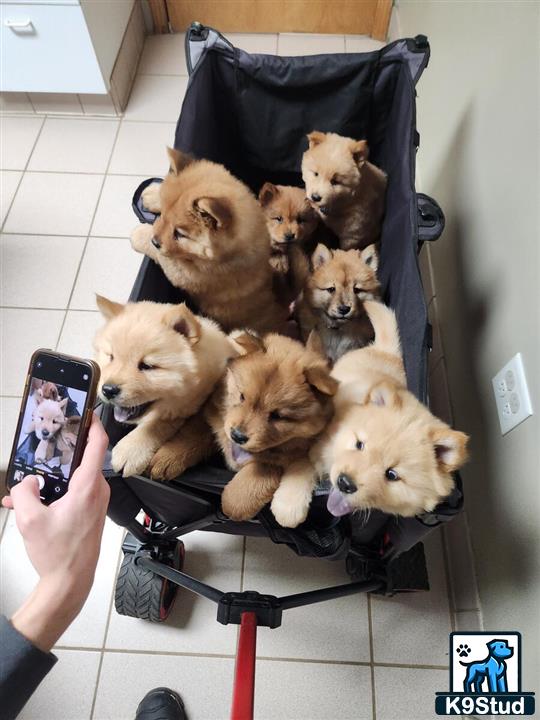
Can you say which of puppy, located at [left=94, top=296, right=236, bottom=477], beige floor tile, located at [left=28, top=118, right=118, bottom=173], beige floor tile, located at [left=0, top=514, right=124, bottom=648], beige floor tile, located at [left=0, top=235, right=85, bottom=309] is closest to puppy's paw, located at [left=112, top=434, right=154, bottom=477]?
puppy, located at [left=94, top=296, right=236, bottom=477]

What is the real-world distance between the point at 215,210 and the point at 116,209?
1553mm

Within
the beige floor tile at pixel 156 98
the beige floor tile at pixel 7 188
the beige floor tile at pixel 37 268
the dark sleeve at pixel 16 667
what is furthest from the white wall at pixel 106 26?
the dark sleeve at pixel 16 667

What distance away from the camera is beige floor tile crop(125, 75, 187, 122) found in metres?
3.10

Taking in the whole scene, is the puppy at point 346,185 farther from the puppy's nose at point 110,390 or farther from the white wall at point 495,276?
the puppy's nose at point 110,390

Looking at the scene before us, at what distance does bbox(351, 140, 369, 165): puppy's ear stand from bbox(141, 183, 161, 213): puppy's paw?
2.37 ft

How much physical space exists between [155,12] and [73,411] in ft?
11.9

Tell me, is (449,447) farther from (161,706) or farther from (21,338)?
(21,338)

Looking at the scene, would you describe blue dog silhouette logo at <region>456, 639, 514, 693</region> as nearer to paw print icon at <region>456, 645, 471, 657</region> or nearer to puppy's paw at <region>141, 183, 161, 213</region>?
paw print icon at <region>456, 645, 471, 657</region>

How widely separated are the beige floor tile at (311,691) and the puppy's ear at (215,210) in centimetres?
143

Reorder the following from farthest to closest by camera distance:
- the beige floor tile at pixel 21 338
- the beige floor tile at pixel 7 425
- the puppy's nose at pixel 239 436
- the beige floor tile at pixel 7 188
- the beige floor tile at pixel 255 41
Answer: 1. the beige floor tile at pixel 255 41
2. the beige floor tile at pixel 7 188
3. the beige floor tile at pixel 21 338
4. the beige floor tile at pixel 7 425
5. the puppy's nose at pixel 239 436

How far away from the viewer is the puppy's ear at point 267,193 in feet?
6.27

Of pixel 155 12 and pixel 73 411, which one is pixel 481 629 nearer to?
pixel 73 411

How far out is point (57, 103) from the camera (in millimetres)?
3057

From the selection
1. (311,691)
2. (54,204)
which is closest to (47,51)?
(54,204)
